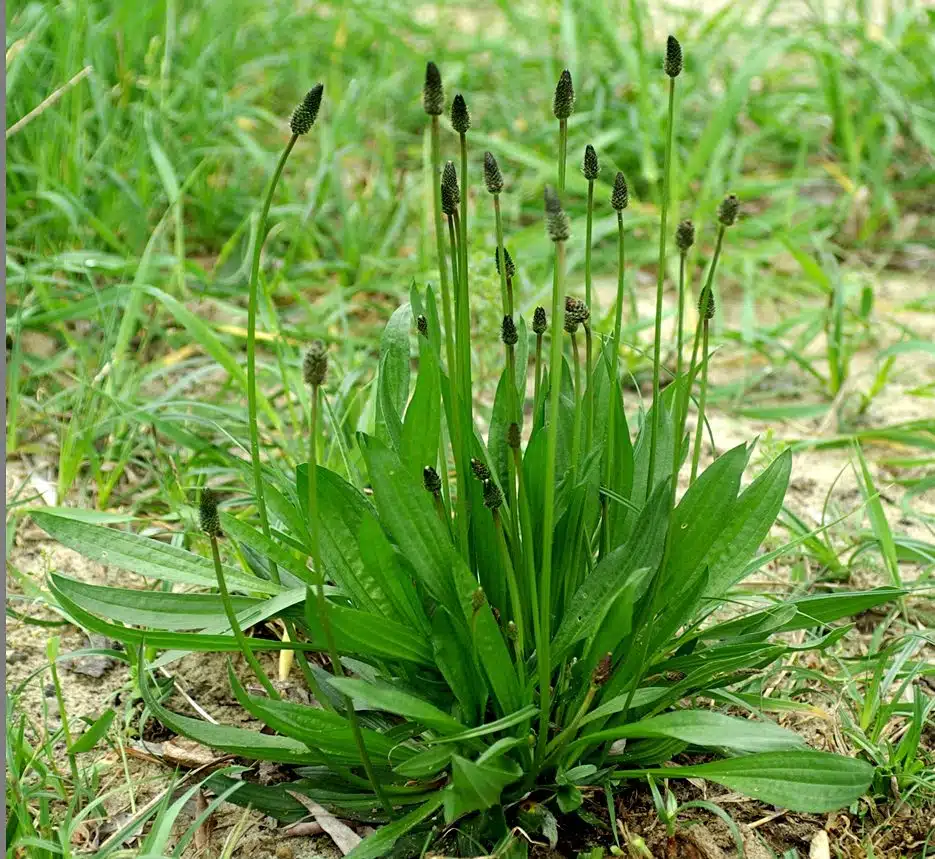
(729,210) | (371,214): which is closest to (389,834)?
(729,210)

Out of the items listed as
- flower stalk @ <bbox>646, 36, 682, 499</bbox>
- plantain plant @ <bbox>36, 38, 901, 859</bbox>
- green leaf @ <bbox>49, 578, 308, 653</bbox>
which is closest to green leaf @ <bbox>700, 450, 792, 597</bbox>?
plantain plant @ <bbox>36, 38, 901, 859</bbox>

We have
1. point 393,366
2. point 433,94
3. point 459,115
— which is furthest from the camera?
point 393,366

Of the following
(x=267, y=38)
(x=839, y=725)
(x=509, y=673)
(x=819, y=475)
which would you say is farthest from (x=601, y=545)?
(x=267, y=38)

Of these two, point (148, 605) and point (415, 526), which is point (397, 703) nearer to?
point (415, 526)

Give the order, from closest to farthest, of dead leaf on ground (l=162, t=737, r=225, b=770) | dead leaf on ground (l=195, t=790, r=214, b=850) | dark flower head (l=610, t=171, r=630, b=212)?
dark flower head (l=610, t=171, r=630, b=212), dead leaf on ground (l=195, t=790, r=214, b=850), dead leaf on ground (l=162, t=737, r=225, b=770)

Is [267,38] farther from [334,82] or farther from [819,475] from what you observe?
[819,475]

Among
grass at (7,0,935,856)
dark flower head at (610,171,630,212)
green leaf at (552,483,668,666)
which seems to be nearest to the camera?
dark flower head at (610,171,630,212)

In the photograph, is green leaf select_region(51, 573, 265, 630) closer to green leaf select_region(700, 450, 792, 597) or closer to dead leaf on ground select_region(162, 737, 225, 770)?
dead leaf on ground select_region(162, 737, 225, 770)

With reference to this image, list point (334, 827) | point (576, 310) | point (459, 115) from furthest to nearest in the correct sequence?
point (334, 827) < point (576, 310) < point (459, 115)
